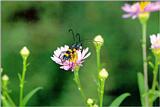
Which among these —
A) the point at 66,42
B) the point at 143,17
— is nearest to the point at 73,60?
the point at 143,17

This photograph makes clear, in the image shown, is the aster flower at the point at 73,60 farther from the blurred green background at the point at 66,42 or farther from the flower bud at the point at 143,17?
the blurred green background at the point at 66,42

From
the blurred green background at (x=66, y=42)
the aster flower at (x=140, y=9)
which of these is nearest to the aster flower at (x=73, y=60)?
the aster flower at (x=140, y=9)

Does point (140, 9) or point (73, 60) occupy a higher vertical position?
point (140, 9)

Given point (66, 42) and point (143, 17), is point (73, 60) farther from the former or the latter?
point (66, 42)

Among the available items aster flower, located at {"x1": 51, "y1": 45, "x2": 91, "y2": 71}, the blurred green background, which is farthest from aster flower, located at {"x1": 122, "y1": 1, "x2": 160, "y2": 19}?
the blurred green background

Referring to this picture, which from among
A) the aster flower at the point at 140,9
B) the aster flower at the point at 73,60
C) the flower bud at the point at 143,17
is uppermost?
the aster flower at the point at 140,9

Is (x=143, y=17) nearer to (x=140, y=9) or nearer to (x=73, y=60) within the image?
(x=140, y=9)

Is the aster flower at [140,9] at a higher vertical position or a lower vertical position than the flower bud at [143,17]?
higher

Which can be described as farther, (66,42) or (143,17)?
(66,42)
